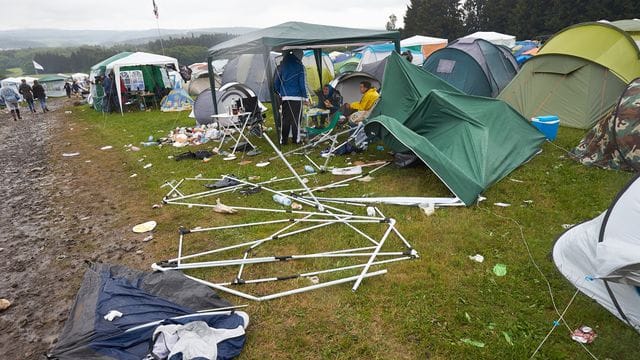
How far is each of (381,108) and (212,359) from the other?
244 inches

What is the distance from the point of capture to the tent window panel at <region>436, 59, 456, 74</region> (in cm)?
1123

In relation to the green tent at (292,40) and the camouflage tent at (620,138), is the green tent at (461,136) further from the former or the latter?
the green tent at (292,40)

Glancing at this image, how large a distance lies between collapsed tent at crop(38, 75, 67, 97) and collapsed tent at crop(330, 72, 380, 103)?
37.0m

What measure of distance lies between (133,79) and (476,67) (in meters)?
15.4

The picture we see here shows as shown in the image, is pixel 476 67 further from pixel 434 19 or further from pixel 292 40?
pixel 434 19

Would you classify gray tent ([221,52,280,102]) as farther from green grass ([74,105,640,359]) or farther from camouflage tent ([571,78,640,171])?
camouflage tent ([571,78,640,171])

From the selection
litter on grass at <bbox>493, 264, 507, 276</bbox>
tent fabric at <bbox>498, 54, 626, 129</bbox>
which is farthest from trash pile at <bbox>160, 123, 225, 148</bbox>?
litter on grass at <bbox>493, 264, 507, 276</bbox>

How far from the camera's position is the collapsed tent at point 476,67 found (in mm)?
10711

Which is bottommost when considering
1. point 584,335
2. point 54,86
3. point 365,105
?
point 584,335

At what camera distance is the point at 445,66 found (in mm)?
11438

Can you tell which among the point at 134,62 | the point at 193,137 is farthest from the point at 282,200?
the point at 134,62

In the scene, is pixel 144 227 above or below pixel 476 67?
below

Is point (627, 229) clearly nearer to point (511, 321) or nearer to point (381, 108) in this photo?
point (511, 321)

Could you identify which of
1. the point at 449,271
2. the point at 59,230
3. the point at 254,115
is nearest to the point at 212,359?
the point at 449,271
